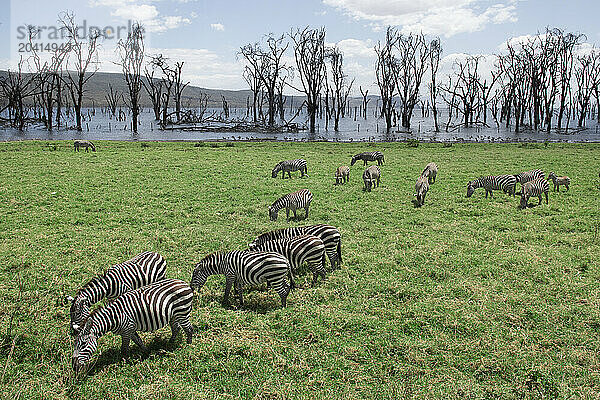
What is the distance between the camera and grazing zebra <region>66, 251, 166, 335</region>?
616 centimetres

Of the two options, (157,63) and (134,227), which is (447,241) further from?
(157,63)

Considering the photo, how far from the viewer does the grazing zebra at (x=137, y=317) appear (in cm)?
529

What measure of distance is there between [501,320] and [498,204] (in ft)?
27.0

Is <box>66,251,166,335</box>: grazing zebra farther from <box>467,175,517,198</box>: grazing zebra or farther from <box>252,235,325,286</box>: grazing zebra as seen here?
<box>467,175,517,198</box>: grazing zebra

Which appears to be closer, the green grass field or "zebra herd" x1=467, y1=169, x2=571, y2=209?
the green grass field

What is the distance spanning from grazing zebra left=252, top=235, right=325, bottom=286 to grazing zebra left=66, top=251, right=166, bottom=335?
1920 millimetres

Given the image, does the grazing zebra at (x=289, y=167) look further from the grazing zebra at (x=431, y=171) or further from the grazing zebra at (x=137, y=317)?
the grazing zebra at (x=137, y=317)

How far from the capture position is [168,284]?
20.2 ft

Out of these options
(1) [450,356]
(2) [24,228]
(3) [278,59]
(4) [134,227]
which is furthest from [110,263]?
(3) [278,59]

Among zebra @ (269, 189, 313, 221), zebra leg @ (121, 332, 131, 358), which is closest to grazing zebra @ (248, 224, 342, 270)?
zebra leg @ (121, 332, 131, 358)

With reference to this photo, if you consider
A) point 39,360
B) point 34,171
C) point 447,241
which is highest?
point 34,171

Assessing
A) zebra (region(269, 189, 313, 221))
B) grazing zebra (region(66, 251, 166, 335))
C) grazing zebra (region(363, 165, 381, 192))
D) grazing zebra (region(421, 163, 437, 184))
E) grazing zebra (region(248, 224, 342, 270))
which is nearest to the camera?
grazing zebra (region(66, 251, 166, 335))

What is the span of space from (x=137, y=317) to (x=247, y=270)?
1877mm

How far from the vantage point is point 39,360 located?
5.61 meters
